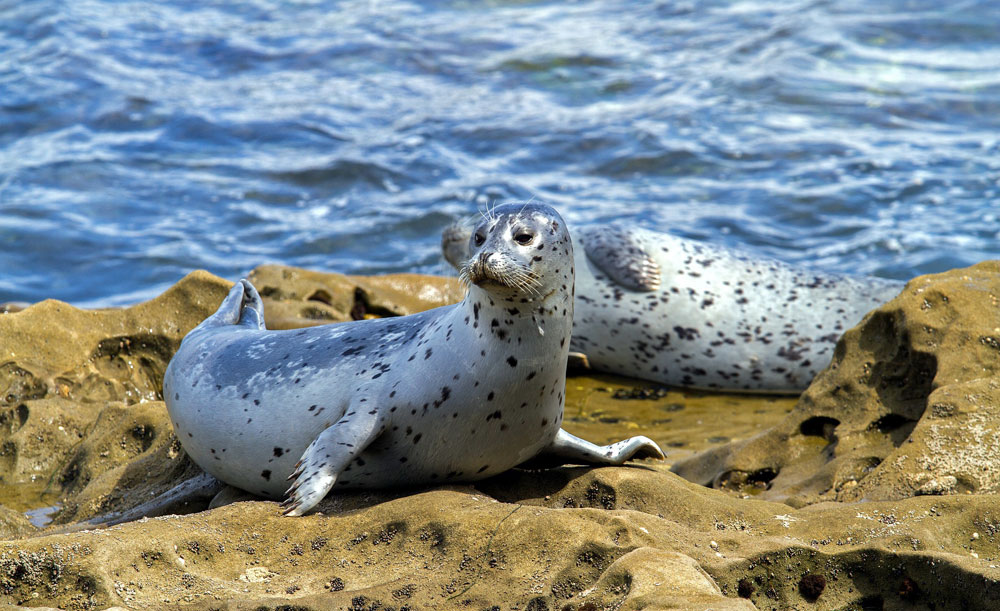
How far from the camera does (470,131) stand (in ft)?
43.2

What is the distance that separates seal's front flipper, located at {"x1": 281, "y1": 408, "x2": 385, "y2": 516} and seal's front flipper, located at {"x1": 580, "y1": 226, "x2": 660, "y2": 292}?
3.86 m

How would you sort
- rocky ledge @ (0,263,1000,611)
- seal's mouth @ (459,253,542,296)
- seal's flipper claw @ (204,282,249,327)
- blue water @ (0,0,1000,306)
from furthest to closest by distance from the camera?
blue water @ (0,0,1000,306), seal's flipper claw @ (204,282,249,327), seal's mouth @ (459,253,542,296), rocky ledge @ (0,263,1000,611)

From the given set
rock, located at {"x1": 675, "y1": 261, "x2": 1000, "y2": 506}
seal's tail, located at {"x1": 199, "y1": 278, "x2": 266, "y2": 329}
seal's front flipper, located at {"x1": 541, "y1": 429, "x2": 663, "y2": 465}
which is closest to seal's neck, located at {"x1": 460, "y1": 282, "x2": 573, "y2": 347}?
seal's front flipper, located at {"x1": 541, "y1": 429, "x2": 663, "y2": 465}

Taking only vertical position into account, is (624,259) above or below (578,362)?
above

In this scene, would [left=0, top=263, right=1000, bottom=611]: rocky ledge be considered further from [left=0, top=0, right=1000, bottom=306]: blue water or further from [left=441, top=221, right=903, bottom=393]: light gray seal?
[left=0, top=0, right=1000, bottom=306]: blue water

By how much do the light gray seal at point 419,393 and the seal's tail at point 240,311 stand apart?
65 centimetres

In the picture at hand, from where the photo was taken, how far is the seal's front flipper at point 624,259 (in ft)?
24.3

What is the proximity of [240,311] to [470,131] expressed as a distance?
8.36 metres

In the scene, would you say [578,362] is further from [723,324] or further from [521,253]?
[521,253]

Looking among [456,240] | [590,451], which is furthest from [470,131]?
[590,451]

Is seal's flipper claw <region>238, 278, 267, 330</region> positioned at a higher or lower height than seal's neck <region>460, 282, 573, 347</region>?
lower

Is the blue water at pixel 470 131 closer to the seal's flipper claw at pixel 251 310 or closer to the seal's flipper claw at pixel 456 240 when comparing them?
the seal's flipper claw at pixel 456 240

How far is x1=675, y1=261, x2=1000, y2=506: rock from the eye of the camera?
3945mm

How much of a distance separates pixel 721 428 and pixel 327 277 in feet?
9.00
